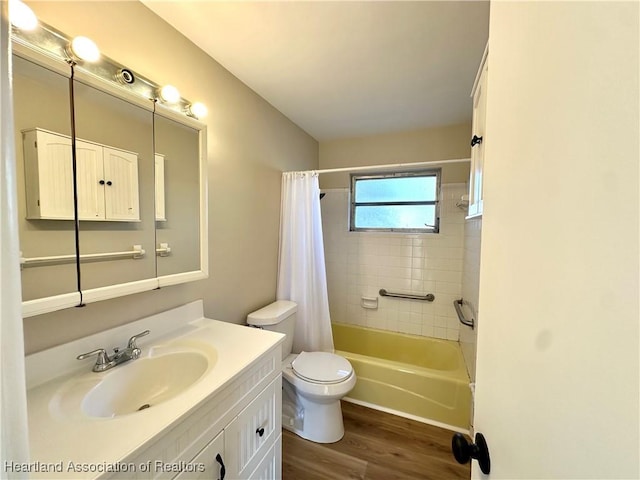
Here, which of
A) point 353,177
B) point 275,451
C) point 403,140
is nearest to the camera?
point 275,451

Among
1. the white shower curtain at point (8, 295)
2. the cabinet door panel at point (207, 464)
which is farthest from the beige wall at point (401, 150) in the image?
the white shower curtain at point (8, 295)

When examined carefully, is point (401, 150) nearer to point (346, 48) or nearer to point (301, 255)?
point (346, 48)

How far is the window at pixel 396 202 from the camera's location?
2541 millimetres

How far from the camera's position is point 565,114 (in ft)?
1.08

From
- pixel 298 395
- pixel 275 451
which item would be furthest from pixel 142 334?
pixel 298 395

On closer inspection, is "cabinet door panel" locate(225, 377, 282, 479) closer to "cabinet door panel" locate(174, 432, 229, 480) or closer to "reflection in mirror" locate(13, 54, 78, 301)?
"cabinet door panel" locate(174, 432, 229, 480)

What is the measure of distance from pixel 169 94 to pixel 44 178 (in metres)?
0.64

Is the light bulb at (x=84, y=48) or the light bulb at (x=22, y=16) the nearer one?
the light bulb at (x=22, y=16)

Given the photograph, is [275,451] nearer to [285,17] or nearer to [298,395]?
[298,395]

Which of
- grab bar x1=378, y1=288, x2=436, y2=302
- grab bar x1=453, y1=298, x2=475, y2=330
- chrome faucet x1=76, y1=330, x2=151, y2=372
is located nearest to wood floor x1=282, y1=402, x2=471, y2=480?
grab bar x1=453, y1=298, x2=475, y2=330

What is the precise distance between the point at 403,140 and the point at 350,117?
0.66 metres

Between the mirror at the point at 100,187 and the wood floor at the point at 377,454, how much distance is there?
4.27 feet

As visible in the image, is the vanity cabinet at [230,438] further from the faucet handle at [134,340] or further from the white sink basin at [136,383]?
the faucet handle at [134,340]

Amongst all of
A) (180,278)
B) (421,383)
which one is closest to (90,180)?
(180,278)
